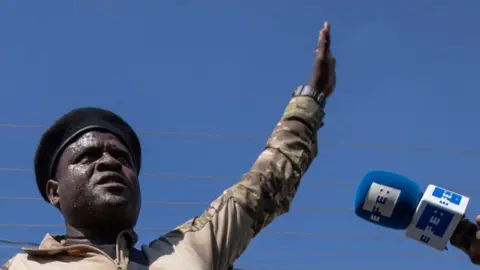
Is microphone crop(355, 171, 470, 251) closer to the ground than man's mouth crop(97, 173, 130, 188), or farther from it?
farther from it

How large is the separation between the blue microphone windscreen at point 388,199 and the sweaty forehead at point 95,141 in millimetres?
1254

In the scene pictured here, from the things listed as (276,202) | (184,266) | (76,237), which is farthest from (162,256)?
(276,202)

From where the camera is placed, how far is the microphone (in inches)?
157

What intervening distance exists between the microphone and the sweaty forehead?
4.17 feet

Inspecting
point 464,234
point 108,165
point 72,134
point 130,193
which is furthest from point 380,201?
point 72,134

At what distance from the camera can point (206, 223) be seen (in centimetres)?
382

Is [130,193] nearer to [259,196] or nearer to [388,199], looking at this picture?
[259,196]

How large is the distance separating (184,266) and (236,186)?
0.64 metres

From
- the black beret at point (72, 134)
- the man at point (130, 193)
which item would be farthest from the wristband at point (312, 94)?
the black beret at point (72, 134)

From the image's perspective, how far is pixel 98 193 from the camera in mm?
3682

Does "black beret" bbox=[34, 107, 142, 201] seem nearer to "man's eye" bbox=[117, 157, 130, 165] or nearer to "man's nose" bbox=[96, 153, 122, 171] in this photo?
"man's eye" bbox=[117, 157, 130, 165]

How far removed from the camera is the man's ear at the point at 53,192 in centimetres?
397

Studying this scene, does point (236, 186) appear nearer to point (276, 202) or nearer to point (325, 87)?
point (276, 202)

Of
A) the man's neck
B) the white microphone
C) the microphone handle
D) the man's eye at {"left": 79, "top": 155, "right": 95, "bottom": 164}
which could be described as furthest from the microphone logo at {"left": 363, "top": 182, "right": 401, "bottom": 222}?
the man's eye at {"left": 79, "top": 155, "right": 95, "bottom": 164}
